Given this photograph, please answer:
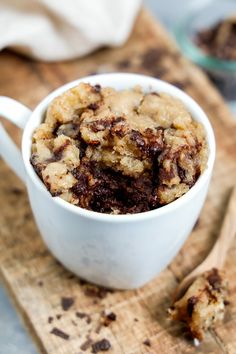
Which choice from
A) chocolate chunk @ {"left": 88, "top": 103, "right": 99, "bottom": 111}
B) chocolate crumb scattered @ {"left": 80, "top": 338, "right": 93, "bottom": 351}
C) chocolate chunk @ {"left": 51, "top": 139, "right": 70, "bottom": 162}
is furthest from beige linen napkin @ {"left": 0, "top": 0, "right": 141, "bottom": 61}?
chocolate crumb scattered @ {"left": 80, "top": 338, "right": 93, "bottom": 351}

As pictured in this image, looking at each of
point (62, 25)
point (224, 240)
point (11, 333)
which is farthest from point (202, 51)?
point (11, 333)

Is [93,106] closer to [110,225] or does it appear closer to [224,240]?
[110,225]

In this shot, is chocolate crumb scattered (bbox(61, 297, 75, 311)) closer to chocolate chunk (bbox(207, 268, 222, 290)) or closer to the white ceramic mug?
the white ceramic mug

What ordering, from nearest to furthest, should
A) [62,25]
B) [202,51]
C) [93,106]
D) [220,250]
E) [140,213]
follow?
[140,213]
[93,106]
[220,250]
[62,25]
[202,51]

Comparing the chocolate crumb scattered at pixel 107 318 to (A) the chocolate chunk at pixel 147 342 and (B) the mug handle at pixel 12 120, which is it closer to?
(A) the chocolate chunk at pixel 147 342

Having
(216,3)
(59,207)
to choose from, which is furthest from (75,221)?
(216,3)

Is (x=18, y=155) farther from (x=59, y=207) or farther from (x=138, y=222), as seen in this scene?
(x=138, y=222)

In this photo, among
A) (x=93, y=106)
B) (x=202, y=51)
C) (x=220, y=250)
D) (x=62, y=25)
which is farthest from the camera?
(x=202, y=51)

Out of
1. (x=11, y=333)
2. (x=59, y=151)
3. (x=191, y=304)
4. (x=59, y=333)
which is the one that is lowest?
(x=11, y=333)
